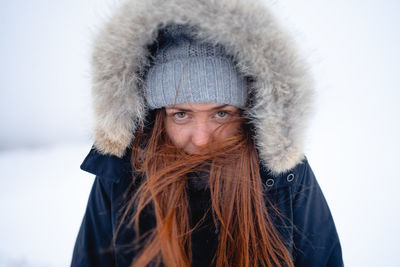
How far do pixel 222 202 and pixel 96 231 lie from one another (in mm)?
702

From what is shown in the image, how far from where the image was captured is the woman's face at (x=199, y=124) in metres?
1.02

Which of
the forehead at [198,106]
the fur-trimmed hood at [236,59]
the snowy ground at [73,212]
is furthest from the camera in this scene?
the snowy ground at [73,212]

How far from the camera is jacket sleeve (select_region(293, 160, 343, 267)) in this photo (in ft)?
3.80

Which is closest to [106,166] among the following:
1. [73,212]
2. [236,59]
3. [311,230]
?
[236,59]

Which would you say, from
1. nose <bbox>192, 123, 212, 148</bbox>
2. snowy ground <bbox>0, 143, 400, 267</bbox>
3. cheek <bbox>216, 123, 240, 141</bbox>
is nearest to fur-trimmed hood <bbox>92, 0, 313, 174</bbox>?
cheek <bbox>216, 123, 240, 141</bbox>

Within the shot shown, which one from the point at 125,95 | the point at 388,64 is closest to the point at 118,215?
the point at 125,95

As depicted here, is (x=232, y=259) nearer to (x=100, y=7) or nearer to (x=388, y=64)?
(x=100, y=7)

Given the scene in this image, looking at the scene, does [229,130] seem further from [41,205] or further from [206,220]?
[41,205]

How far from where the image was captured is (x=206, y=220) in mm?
1111

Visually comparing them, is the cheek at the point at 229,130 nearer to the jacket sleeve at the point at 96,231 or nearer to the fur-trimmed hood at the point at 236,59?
the fur-trimmed hood at the point at 236,59

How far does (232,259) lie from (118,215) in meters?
0.60

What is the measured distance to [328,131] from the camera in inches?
172

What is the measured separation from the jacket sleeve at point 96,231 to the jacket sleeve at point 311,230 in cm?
101

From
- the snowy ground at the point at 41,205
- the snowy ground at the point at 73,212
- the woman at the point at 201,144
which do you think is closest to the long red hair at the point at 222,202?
the woman at the point at 201,144
